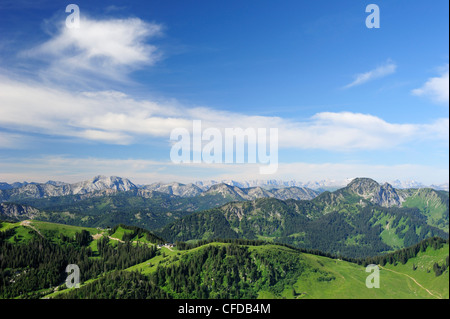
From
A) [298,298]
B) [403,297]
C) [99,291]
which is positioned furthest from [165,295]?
[403,297]

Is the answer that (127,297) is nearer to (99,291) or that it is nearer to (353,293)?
(99,291)

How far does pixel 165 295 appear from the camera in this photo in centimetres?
18612
